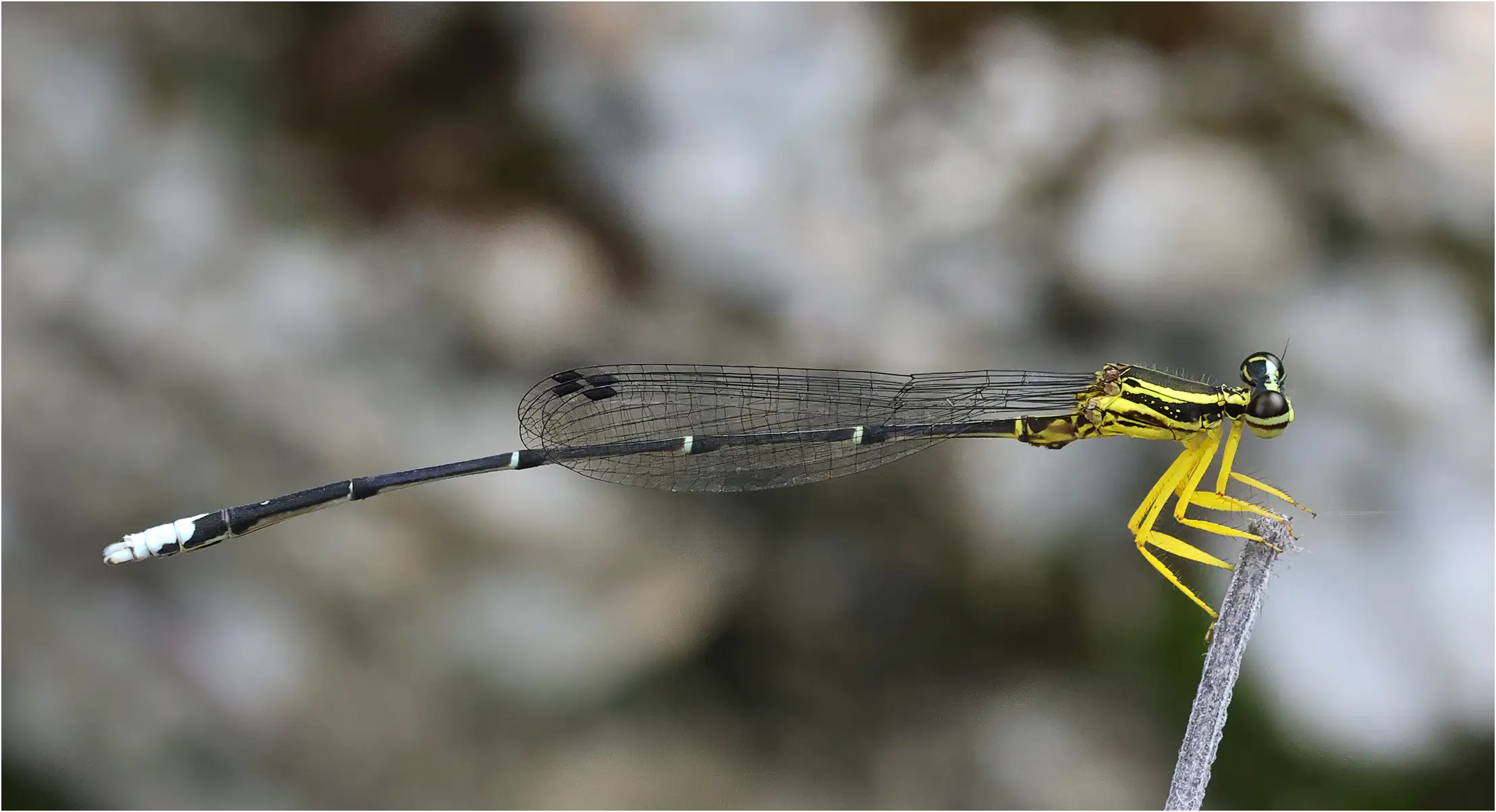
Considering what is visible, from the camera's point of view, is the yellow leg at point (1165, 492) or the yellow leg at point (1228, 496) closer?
the yellow leg at point (1228, 496)

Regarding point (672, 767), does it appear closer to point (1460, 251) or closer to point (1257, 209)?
point (1257, 209)

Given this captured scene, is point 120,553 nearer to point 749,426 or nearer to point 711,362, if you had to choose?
point 749,426

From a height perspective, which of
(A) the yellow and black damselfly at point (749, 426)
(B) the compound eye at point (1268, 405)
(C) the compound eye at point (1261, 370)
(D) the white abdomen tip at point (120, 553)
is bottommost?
(B) the compound eye at point (1268, 405)

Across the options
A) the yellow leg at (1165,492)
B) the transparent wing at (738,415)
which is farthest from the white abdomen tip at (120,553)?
the yellow leg at (1165,492)

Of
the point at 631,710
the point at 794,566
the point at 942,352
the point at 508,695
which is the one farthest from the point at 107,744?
the point at 942,352

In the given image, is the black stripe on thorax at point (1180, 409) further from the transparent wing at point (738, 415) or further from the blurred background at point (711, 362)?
the blurred background at point (711, 362)

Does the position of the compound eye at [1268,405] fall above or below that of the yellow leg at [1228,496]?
above

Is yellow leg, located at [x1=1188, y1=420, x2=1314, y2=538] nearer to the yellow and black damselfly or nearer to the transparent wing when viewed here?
the yellow and black damselfly

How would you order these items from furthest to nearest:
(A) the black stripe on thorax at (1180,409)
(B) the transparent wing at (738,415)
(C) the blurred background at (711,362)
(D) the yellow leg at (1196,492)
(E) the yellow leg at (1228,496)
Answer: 1. (C) the blurred background at (711,362)
2. (B) the transparent wing at (738,415)
3. (A) the black stripe on thorax at (1180,409)
4. (D) the yellow leg at (1196,492)
5. (E) the yellow leg at (1228,496)
